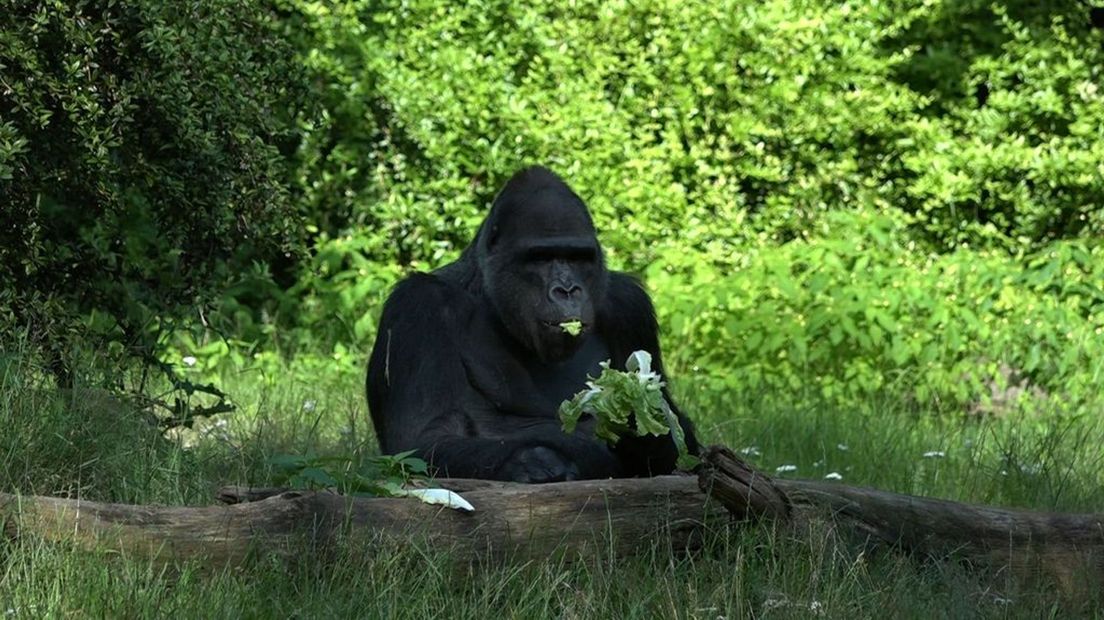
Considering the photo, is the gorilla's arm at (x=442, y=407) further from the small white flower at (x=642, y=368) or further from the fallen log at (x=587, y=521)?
the fallen log at (x=587, y=521)

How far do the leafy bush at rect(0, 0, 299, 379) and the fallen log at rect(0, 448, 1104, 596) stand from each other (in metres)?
1.54

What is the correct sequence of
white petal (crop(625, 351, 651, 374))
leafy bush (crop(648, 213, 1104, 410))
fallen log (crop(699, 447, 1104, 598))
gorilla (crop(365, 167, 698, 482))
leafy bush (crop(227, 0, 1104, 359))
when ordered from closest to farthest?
fallen log (crop(699, 447, 1104, 598))
white petal (crop(625, 351, 651, 374))
gorilla (crop(365, 167, 698, 482))
leafy bush (crop(648, 213, 1104, 410))
leafy bush (crop(227, 0, 1104, 359))

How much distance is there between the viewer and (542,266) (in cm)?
→ 510

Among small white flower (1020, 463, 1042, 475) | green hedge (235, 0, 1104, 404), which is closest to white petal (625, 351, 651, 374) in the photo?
small white flower (1020, 463, 1042, 475)

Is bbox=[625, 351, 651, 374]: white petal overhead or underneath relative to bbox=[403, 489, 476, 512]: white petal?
overhead

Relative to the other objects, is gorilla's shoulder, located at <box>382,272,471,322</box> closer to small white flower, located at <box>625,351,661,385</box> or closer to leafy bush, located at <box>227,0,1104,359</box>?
small white flower, located at <box>625,351,661,385</box>

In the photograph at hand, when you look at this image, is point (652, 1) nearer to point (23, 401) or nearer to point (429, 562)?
point (23, 401)

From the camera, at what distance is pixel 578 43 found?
32.8 feet

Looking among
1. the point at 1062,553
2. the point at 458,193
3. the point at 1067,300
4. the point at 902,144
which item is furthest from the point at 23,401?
the point at 902,144

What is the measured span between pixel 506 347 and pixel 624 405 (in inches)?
37.9

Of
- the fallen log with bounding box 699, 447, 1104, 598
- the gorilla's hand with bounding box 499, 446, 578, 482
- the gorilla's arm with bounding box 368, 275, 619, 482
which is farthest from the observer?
the gorilla's arm with bounding box 368, 275, 619, 482

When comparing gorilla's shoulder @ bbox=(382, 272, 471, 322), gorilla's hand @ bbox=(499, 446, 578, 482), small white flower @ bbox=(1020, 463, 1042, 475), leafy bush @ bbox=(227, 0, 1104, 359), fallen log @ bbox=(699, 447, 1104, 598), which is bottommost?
small white flower @ bbox=(1020, 463, 1042, 475)

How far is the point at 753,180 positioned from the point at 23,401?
21.5 ft

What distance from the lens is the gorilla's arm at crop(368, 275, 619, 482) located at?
190 inches
